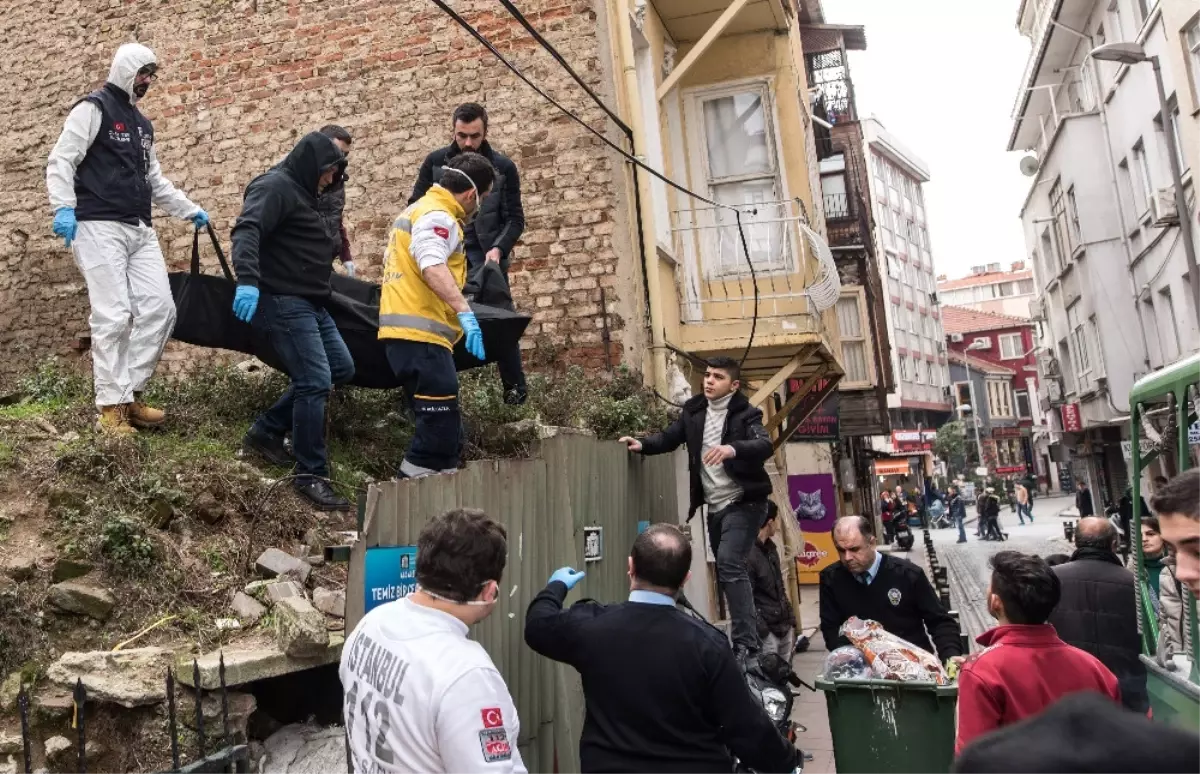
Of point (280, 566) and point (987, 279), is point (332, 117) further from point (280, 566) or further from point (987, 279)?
point (987, 279)

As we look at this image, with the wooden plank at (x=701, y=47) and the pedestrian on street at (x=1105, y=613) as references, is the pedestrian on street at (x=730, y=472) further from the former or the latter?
the wooden plank at (x=701, y=47)

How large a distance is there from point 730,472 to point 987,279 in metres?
94.5

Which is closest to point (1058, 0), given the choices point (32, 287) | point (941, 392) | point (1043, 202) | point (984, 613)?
point (1043, 202)

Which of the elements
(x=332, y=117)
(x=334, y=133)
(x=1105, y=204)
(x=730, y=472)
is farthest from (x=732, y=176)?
(x=1105, y=204)

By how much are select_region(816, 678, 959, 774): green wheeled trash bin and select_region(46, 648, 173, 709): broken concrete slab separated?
295 cm

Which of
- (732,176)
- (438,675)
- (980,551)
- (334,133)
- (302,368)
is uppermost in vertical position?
(732,176)

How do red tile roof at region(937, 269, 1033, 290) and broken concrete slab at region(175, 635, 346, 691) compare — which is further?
red tile roof at region(937, 269, 1033, 290)

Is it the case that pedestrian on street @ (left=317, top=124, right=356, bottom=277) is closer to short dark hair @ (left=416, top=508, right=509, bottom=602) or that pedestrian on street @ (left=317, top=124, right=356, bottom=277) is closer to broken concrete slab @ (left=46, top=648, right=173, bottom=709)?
broken concrete slab @ (left=46, top=648, right=173, bottom=709)

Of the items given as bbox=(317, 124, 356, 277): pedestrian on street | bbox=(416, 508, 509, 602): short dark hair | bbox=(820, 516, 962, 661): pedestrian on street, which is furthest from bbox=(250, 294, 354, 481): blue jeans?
bbox=(820, 516, 962, 661): pedestrian on street

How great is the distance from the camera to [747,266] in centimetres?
1016

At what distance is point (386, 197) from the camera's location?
9289 millimetres

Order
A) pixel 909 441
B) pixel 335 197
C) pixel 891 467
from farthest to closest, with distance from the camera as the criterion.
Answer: pixel 909 441 → pixel 891 467 → pixel 335 197

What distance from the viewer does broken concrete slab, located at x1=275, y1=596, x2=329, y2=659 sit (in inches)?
146

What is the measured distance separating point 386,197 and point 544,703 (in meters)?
6.33
